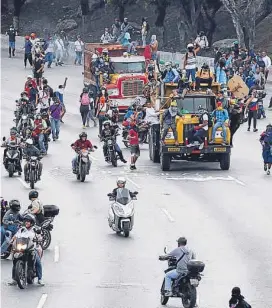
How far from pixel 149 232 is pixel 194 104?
10.1 m

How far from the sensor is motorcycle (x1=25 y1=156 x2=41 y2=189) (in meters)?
35.4

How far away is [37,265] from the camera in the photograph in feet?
78.7

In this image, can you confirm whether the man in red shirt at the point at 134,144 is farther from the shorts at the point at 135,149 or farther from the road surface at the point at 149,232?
the road surface at the point at 149,232

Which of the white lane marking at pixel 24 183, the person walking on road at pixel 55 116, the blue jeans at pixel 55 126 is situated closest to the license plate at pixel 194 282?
the white lane marking at pixel 24 183

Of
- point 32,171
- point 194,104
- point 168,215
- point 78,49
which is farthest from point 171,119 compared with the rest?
point 78,49

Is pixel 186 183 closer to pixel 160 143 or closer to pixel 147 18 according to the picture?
pixel 160 143

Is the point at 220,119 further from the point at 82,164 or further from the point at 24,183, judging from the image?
the point at 24,183

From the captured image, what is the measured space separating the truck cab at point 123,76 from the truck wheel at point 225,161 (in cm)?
1252

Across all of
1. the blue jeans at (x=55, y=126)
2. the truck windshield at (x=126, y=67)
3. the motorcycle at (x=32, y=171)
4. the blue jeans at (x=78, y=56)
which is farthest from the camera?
the blue jeans at (x=78, y=56)

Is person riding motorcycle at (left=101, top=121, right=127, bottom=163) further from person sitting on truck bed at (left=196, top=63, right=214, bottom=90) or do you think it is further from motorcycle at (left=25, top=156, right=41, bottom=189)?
motorcycle at (left=25, top=156, right=41, bottom=189)

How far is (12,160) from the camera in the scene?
37531 mm

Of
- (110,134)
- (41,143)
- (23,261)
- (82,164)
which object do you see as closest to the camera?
(23,261)

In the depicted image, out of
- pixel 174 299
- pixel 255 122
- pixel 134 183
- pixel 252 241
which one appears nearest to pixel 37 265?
pixel 174 299

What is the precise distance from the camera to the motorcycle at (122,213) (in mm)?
28641
